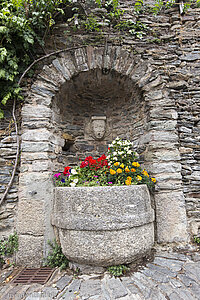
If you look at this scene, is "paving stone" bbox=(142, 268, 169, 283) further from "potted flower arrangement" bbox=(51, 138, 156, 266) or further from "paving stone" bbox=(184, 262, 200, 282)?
"paving stone" bbox=(184, 262, 200, 282)

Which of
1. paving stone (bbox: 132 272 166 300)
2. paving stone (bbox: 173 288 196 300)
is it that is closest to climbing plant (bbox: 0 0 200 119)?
paving stone (bbox: 132 272 166 300)

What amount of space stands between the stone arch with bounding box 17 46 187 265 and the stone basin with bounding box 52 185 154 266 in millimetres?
530

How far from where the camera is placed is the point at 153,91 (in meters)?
2.74

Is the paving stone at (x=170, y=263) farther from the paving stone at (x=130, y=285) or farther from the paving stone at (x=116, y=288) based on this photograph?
the paving stone at (x=116, y=288)

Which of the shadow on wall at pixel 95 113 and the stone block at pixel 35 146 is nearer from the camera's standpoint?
the stone block at pixel 35 146

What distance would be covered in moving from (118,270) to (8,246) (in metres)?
1.54

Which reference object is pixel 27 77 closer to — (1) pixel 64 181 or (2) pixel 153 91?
(1) pixel 64 181

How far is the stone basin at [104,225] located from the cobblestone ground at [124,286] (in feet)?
0.58

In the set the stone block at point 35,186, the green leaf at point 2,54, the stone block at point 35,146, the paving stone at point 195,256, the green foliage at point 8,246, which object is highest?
the green leaf at point 2,54

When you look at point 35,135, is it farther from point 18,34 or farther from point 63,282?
point 63,282

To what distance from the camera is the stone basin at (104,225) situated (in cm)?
190

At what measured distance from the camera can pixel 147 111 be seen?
2828 millimetres

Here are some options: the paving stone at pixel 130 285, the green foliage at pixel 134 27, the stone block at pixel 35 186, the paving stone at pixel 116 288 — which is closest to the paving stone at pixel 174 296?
the paving stone at pixel 130 285

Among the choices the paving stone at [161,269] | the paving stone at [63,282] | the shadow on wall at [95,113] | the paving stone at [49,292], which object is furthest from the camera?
the shadow on wall at [95,113]
